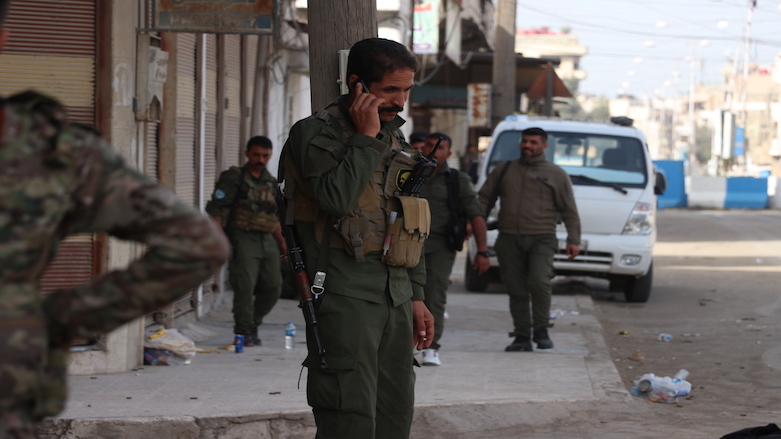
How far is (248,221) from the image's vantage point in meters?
7.91

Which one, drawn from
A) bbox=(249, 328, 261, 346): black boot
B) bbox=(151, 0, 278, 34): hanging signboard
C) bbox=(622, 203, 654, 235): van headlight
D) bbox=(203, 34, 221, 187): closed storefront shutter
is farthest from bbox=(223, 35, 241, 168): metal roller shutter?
bbox=(622, 203, 654, 235): van headlight

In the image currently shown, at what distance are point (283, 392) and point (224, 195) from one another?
7.04 ft

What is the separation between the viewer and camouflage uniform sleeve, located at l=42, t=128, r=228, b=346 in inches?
72.9

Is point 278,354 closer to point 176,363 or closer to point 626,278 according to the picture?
point 176,363

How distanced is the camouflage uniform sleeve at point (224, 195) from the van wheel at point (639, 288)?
19.7 ft

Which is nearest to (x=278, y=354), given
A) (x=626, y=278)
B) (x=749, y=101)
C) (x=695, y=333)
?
(x=695, y=333)

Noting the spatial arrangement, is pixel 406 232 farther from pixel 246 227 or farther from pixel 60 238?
pixel 246 227

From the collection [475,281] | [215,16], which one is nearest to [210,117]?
[215,16]

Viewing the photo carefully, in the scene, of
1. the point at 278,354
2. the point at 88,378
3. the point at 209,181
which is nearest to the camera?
the point at 88,378

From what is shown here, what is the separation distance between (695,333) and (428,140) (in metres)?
3.60

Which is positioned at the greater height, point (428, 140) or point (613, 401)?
point (428, 140)

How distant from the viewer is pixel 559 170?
27.9 ft

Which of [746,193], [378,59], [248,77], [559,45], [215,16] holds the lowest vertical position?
[746,193]

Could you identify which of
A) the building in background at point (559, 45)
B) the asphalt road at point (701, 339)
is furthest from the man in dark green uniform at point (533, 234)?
the building in background at point (559, 45)
